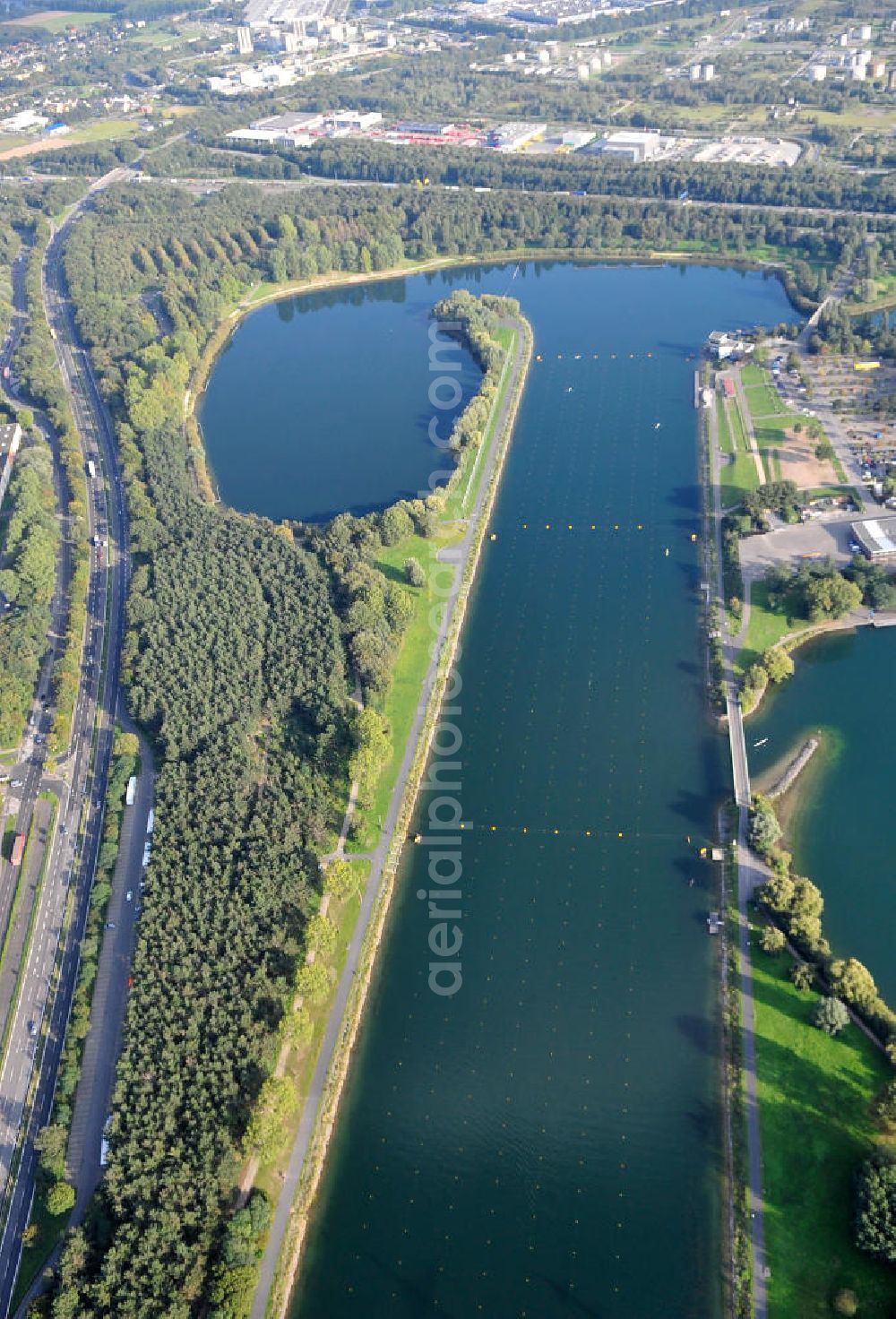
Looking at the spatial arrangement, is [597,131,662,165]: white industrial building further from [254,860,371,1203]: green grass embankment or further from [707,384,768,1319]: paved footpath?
[254,860,371,1203]: green grass embankment

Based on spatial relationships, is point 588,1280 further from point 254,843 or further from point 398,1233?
point 254,843

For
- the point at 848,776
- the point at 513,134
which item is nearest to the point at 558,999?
the point at 848,776

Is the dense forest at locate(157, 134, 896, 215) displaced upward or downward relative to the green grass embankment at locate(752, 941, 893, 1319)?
upward

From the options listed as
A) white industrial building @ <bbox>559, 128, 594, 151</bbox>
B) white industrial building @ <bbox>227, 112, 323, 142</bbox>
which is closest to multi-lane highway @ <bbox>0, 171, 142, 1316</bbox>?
white industrial building @ <bbox>227, 112, 323, 142</bbox>

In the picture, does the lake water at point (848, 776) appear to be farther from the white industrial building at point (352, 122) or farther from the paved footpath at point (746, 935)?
the white industrial building at point (352, 122)

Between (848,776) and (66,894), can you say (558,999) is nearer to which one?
(848,776)
